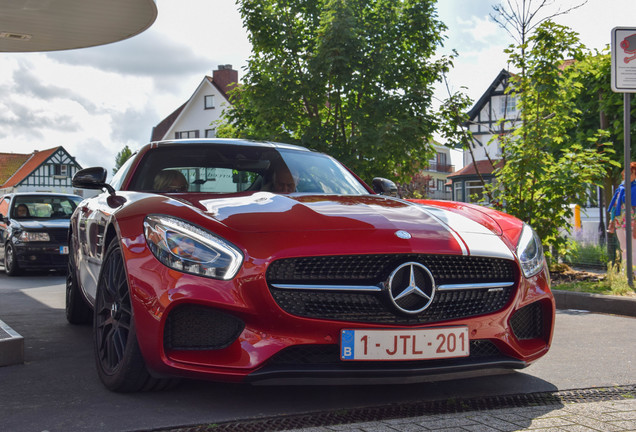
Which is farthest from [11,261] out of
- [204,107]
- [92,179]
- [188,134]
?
[188,134]

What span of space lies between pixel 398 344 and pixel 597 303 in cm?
559

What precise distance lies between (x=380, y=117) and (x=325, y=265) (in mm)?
12129

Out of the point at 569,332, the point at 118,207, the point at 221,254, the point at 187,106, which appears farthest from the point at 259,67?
the point at 187,106

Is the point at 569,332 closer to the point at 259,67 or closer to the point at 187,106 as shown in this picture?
the point at 259,67

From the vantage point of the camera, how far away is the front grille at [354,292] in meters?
3.43

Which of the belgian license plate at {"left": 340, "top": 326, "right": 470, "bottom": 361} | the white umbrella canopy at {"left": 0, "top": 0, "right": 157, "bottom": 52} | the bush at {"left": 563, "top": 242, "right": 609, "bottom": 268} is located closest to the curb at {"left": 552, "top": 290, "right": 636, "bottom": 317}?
the bush at {"left": 563, "top": 242, "right": 609, "bottom": 268}

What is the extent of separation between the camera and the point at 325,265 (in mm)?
3488

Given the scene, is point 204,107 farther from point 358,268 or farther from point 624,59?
point 358,268

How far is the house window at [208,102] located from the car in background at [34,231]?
49.4 m

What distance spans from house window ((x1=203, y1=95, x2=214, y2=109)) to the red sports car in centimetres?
6093

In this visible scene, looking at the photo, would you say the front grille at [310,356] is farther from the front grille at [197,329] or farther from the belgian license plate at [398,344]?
the front grille at [197,329]

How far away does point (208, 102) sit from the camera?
64250 mm

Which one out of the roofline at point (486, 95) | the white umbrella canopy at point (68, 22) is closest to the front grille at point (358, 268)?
the white umbrella canopy at point (68, 22)

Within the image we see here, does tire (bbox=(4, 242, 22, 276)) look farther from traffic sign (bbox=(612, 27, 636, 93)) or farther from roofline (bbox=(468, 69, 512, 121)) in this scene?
roofline (bbox=(468, 69, 512, 121))
